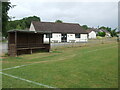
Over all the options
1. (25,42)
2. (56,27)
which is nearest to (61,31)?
(56,27)

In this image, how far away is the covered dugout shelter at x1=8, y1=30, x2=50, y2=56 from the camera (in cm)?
1349

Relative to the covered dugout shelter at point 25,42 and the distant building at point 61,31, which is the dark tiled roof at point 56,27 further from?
the covered dugout shelter at point 25,42

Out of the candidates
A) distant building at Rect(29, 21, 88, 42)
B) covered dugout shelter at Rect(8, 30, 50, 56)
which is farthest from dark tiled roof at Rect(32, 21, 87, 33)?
covered dugout shelter at Rect(8, 30, 50, 56)

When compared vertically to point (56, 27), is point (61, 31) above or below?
below

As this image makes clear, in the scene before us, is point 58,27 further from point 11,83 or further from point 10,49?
point 11,83

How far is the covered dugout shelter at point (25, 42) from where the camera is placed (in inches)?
531

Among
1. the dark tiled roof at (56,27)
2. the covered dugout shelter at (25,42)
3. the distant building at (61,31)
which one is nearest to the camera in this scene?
the covered dugout shelter at (25,42)

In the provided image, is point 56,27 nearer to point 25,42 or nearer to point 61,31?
point 61,31

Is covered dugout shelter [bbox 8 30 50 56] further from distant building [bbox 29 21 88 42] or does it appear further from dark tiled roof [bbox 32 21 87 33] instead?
dark tiled roof [bbox 32 21 87 33]

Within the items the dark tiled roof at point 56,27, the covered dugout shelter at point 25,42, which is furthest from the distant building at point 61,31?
the covered dugout shelter at point 25,42

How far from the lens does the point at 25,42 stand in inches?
610

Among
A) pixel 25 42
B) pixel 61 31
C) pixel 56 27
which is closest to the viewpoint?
pixel 25 42

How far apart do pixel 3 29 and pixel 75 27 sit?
17.8 m

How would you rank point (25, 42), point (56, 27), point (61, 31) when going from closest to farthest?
point (25, 42), point (61, 31), point (56, 27)
